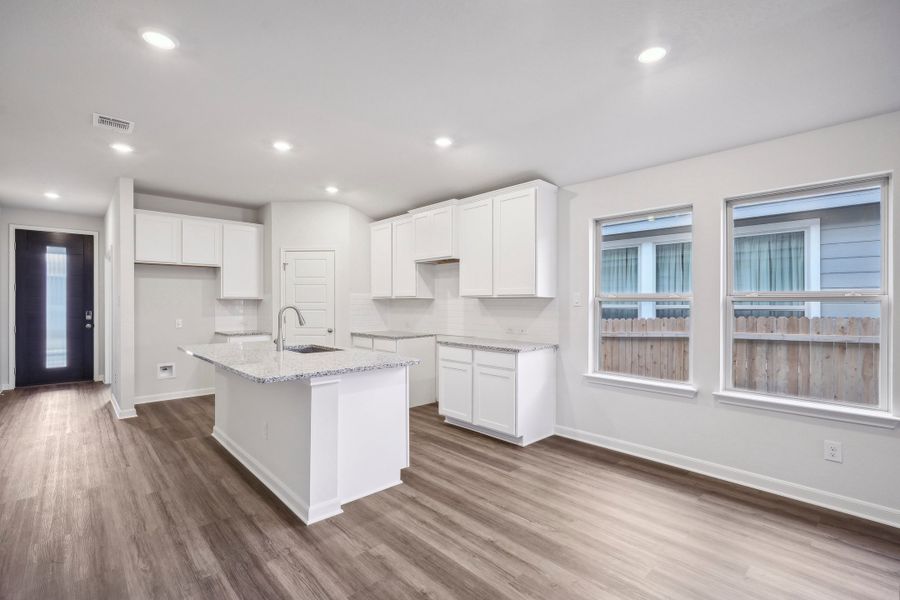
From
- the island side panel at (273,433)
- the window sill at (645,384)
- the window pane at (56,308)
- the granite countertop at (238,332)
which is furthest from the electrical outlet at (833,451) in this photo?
the window pane at (56,308)

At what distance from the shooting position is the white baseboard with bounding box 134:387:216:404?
211 inches

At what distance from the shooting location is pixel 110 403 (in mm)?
5332

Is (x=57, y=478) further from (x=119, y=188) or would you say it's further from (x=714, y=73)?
(x=714, y=73)

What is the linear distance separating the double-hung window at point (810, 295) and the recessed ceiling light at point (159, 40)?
3713mm

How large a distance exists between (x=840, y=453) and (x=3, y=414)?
7715mm

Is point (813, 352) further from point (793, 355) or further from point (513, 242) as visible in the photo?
point (513, 242)

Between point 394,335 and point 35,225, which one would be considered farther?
point 35,225

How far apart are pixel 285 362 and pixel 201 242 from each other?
3.52 m

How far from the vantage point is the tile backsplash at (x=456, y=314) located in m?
4.37

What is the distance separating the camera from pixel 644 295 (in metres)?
3.71

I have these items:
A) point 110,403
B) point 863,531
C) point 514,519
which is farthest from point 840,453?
point 110,403

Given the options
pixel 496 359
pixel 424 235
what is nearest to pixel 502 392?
pixel 496 359

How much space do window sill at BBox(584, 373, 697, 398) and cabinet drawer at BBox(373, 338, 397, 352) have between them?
7.22 ft

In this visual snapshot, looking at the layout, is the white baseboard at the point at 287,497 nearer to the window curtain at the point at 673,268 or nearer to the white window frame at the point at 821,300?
the white window frame at the point at 821,300
